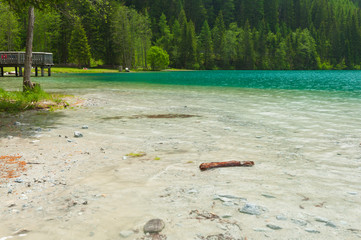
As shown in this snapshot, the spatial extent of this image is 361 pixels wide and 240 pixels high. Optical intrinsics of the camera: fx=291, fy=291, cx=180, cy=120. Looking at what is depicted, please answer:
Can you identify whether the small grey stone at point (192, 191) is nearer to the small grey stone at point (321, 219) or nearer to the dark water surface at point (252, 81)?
the small grey stone at point (321, 219)

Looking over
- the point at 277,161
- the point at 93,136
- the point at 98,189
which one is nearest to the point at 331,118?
the point at 277,161

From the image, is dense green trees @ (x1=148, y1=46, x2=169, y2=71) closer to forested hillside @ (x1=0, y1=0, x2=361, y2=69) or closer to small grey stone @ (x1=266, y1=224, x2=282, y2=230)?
forested hillside @ (x1=0, y1=0, x2=361, y2=69)

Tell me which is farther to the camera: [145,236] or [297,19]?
[297,19]

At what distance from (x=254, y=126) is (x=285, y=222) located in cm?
734

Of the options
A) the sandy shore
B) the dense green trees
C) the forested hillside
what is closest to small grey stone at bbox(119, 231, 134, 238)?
the sandy shore

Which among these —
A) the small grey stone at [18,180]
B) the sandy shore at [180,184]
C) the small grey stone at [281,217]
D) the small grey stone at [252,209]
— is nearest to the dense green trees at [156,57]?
the sandy shore at [180,184]

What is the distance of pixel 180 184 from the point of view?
5.45 m

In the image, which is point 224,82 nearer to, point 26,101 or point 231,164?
point 26,101

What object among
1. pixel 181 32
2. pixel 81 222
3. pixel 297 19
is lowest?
pixel 81 222

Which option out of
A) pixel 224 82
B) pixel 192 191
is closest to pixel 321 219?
pixel 192 191

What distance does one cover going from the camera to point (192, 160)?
6.99 meters

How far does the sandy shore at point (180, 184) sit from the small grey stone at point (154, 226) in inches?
3.4

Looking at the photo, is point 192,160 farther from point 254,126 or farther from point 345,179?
point 254,126

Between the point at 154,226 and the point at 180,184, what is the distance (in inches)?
66.0
